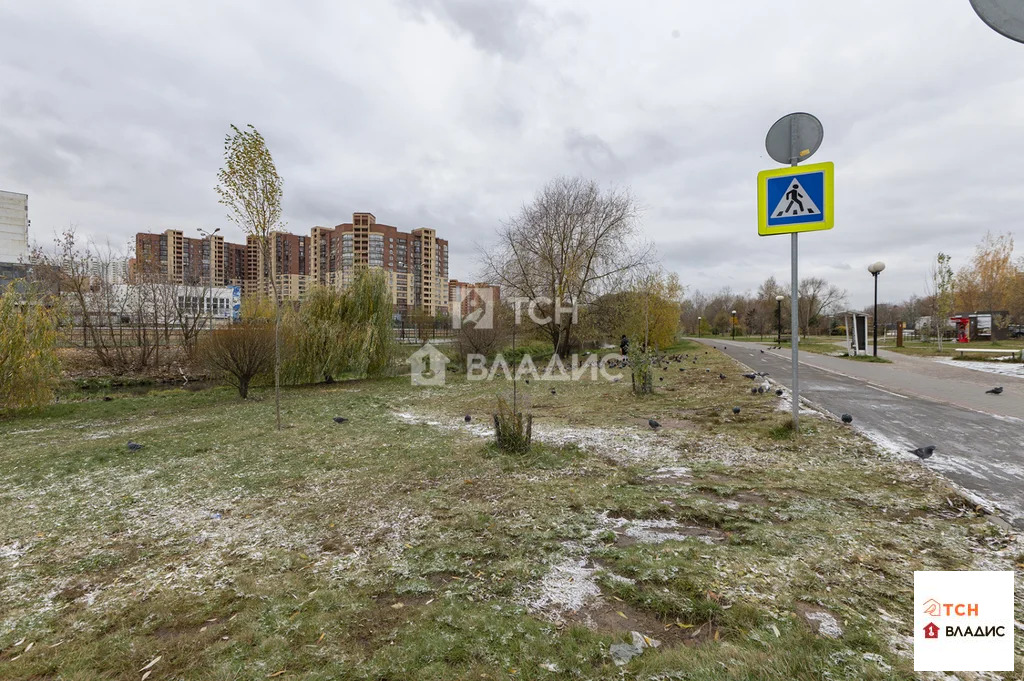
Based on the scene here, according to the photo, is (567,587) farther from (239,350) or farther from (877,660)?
(239,350)

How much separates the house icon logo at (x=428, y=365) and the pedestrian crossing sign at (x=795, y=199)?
12.4 m

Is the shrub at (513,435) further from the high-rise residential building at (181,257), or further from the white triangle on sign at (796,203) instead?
the high-rise residential building at (181,257)

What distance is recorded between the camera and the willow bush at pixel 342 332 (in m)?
15.4

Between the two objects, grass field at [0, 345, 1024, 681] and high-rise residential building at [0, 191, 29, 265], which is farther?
high-rise residential building at [0, 191, 29, 265]

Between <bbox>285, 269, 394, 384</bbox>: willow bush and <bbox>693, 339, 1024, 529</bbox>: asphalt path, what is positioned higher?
<bbox>285, 269, 394, 384</bbox>: willow bush

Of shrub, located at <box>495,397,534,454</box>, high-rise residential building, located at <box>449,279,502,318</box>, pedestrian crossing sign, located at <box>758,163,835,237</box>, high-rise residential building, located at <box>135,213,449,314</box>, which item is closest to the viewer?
pedestrian crossing sign, located at <box>758,163,835,237</box>

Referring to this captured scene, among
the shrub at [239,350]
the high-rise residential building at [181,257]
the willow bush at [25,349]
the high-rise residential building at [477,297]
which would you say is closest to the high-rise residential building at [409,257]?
the high-rise residential building at [181,257]

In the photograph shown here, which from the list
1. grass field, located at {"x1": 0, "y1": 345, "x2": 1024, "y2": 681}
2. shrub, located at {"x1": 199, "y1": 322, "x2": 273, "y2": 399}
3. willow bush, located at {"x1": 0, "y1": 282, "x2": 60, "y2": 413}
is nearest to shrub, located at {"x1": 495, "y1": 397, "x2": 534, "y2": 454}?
grass field, located at {"x1": 0, "y1": 345, "x2": 1024, "y2": 681}

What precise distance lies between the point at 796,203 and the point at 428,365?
17342mm

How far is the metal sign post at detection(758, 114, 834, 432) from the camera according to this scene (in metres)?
5.12

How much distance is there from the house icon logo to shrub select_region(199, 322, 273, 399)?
517cm

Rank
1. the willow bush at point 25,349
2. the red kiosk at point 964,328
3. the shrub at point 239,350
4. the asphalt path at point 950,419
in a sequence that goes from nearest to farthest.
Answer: the asphalt path at point 950,419, the willow bush at point 25,349, the shrub at point 239,350, the red kiosk at point 964,328

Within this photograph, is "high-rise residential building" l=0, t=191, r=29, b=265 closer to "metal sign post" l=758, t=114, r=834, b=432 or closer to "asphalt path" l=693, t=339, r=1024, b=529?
"metal sign post" l=758, t=114, r=834, b=432

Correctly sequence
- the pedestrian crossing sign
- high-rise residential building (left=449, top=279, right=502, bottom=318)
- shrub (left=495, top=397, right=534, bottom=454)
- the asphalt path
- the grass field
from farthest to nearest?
high-rise residential building (left=449, top=279, right=502, bottom=318), shrub (left=495, top=397, right=534, bottom=454), the pedestrian crossing sign, the asphalt path, the grass field
